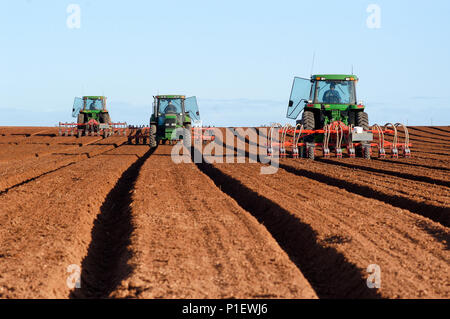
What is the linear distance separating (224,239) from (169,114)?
66.7 ft

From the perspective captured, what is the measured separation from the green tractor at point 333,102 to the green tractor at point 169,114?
340 inches

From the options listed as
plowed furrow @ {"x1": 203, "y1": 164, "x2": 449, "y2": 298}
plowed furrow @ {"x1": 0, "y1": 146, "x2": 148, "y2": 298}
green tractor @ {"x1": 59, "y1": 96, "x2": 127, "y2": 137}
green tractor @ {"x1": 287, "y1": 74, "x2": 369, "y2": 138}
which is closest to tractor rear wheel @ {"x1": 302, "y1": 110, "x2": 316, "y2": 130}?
green tractor @ {"x1": 287, "y1": 74, "x2": 369, "y2": 138}

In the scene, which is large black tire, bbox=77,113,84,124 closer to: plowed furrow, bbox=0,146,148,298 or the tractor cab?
the tractor cab

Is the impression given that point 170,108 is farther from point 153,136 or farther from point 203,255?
point 203,255

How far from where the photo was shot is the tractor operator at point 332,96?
19391mm

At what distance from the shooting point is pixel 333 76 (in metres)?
19.2

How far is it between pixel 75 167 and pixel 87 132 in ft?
74.7

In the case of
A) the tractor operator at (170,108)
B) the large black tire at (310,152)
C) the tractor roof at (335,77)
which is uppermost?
the tractor roof at (335,77)

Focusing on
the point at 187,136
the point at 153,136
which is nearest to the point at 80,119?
the point at 153,136

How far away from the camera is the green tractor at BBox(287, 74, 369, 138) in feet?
62.8

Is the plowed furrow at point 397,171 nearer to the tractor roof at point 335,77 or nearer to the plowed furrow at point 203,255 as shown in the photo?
the tractor roof at point 335,77

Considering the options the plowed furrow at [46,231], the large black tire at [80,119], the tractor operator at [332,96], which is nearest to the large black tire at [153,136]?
the tractor operator at [332,96]

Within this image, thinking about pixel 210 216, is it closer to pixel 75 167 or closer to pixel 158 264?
pixel 158 264
